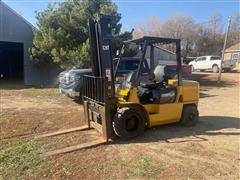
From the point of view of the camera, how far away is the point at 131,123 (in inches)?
249

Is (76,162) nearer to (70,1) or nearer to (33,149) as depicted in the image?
(33,149)

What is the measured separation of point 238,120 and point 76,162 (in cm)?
583

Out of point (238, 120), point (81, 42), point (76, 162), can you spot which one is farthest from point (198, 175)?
point (81, 42)

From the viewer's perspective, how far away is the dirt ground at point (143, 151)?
454 centimetres

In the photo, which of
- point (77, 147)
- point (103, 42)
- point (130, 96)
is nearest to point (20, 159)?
point (77, 147)

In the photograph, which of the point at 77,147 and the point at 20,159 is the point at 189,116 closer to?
the point at 77,147

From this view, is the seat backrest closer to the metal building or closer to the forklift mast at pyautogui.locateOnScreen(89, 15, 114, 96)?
the forklift mast at pyautogui.locateOnScreen(89, 15, 114, 96)

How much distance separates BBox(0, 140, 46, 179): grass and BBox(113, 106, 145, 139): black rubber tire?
5.72ft

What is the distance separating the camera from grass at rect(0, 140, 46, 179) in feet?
14.8

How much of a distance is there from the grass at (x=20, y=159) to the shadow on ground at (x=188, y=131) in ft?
6.17

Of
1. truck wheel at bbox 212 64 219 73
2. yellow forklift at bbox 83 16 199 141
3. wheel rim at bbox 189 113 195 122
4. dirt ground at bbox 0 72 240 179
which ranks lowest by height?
dirt ground at bbox 0 72 240 179

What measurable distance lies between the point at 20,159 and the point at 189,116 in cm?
460

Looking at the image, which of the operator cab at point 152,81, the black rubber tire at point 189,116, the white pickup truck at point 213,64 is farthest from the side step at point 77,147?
the white pickup truck at point 213,64

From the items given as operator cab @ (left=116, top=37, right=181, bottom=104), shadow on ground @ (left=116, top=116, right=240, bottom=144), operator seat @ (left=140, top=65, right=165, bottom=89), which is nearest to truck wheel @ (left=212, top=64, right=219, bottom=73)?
shadow on ground @ (left=116, top=116, right=240, bottom=144)
